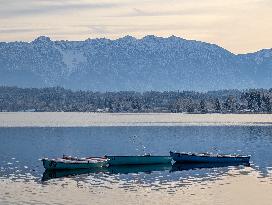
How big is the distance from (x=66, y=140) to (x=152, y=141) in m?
24.8

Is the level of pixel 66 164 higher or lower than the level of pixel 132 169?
higher

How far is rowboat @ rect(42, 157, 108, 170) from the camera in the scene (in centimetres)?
10288

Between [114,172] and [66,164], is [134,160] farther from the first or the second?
[66,164]

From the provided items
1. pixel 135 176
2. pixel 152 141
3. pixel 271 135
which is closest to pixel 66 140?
pixel 152 141

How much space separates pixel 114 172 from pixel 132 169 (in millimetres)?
5192

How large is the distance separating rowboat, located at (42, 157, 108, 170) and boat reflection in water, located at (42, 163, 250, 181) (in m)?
0.80

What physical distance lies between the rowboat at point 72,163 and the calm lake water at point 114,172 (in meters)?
1.76

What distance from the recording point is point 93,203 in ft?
238

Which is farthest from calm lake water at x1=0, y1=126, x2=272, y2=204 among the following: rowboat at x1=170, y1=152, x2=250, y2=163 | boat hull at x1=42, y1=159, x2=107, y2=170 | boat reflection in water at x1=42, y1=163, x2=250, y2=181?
rowboat at x1=170, y1=152, x2=250, y2=163

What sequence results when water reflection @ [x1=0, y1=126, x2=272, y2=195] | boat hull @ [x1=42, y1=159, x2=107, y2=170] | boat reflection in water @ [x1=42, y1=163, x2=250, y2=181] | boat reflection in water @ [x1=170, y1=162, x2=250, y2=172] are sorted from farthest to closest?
1. boat reflection in water @ [x1=170, y1=162, x2=250, y2=172]
2. boat hull @ [x1=42, y1=159, x2=107, y2=170]
3. boat reflection in water @ [x1=42, y1=163, x2=250, y2=181]
4. water reflection @ [x1=0, y1=126, x2=272, y2=195]

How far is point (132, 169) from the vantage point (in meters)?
108

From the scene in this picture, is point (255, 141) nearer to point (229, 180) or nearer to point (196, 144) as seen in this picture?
point (196, 144)

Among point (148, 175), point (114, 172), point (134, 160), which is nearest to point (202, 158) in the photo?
point (134, 160)

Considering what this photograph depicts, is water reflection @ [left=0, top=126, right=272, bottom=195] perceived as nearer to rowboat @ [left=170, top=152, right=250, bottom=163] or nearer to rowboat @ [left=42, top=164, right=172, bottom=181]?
rowboat @ [left=42, top=164, right=172, bottom=181]
